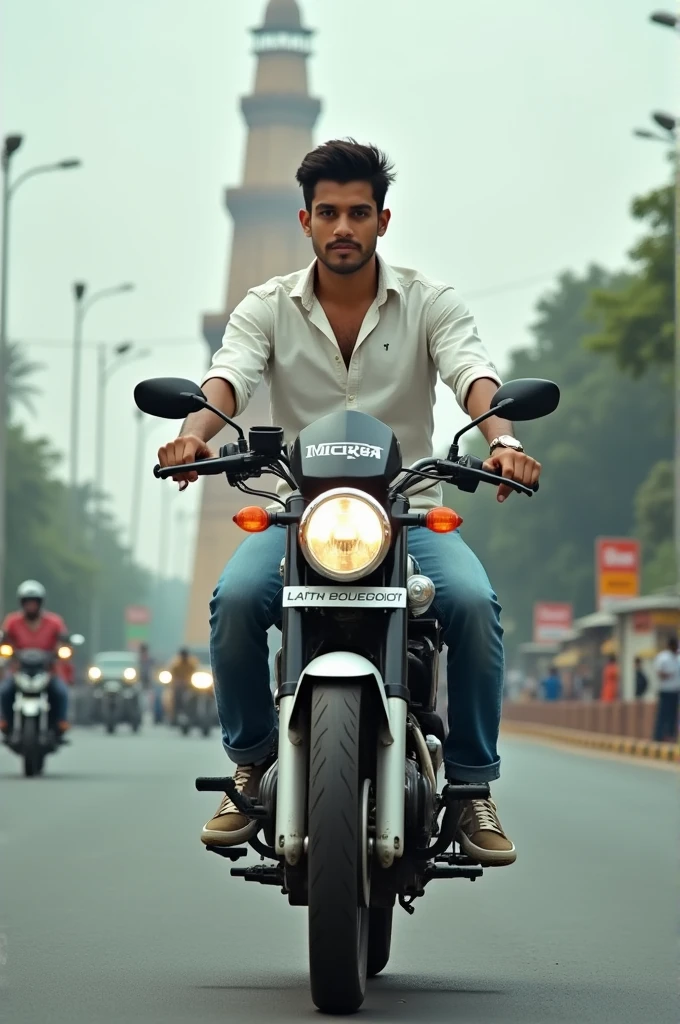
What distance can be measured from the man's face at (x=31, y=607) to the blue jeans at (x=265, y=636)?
14.9m

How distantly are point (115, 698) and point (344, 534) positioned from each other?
38237mm

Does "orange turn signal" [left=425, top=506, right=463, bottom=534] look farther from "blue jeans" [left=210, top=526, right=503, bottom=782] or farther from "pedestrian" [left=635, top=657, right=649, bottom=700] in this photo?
"pedestrian" [left=635, top=657, right=649, bottom=700]

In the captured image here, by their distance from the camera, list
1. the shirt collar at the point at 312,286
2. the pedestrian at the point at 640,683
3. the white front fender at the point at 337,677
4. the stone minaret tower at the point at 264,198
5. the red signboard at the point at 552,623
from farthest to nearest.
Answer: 1. the stone minaret tower at the point at 264,198
2. the red signboard at the point at 552,623
3. the pedestrian at the point at 640,683
4. the shirt collar at the point at 312,286
5. the white front fender at the point at 337,677

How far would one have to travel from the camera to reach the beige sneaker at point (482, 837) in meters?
6.54

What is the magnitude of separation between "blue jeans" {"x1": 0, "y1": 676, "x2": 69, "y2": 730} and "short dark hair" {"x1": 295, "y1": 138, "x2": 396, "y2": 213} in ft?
50.4

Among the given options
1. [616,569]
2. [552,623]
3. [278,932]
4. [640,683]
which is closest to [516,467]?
[278,932]

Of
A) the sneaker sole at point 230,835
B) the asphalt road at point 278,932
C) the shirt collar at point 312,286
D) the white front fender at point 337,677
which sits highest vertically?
the shirt collar at point 312,286

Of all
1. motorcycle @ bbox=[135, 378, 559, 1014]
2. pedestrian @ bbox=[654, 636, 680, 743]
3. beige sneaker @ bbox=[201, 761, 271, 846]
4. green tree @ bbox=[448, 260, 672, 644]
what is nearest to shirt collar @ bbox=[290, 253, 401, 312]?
motorcycle @ bbox=[135, 378, 559, 1014]

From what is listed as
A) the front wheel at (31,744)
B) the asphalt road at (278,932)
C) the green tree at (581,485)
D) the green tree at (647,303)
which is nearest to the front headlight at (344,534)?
the asphalt road at (278,932)

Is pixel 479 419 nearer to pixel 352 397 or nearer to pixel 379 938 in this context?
pixel 352 397

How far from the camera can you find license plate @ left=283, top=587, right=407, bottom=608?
5961 millimetres

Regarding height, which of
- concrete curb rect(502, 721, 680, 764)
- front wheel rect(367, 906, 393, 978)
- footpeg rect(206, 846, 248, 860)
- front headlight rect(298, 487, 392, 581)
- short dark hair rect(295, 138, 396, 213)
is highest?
short dark hair rect(295, 138, 396, 213)

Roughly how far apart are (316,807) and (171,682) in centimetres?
3686

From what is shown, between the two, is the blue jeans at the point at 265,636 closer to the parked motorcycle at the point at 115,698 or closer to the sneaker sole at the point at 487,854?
the sneaker sole at the point at 487,854
